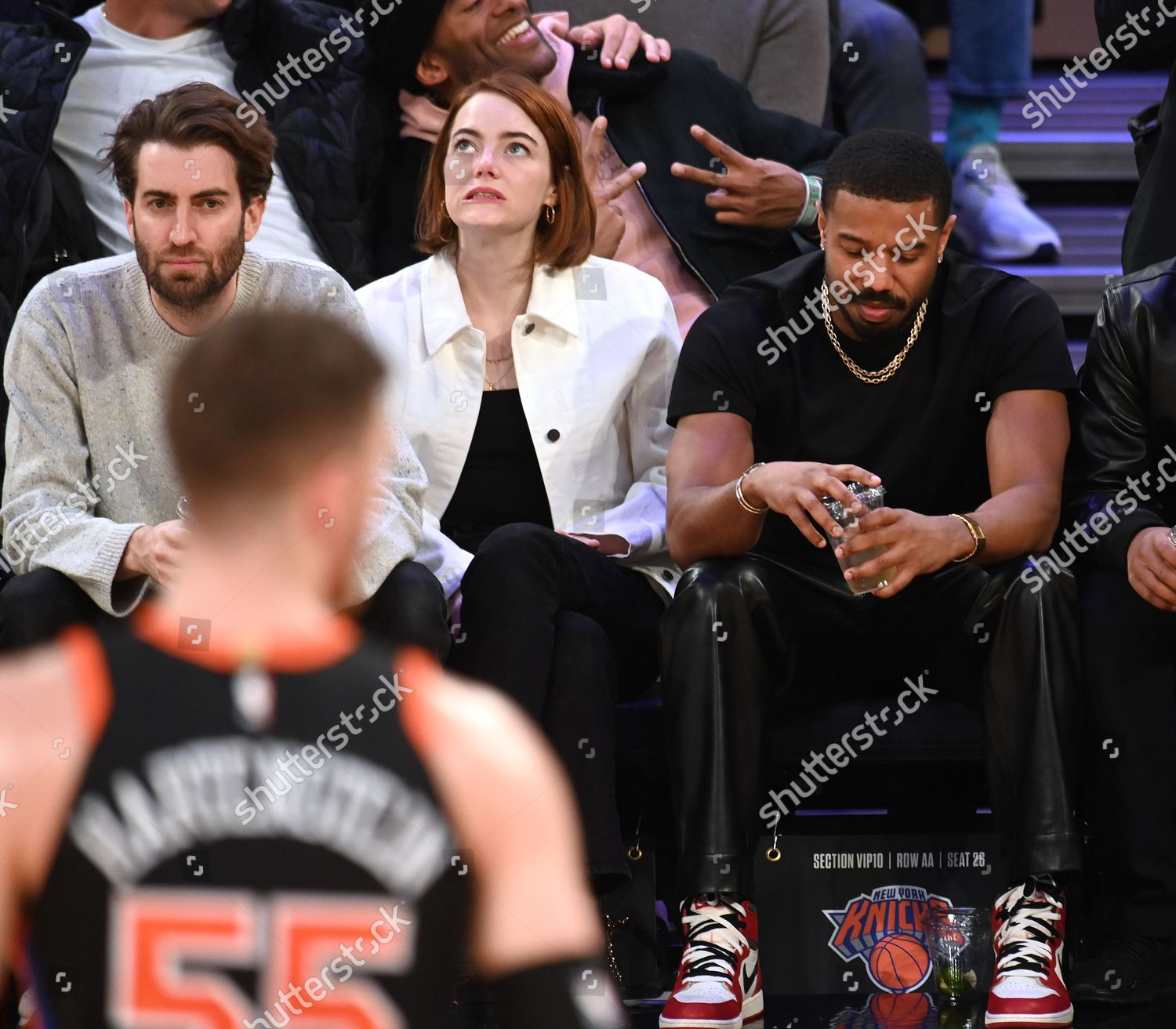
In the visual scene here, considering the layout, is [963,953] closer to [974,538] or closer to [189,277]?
[974,538]

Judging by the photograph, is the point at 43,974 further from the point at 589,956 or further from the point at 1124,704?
the point at 1124,704

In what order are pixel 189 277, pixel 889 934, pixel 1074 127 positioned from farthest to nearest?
pixel 1074 127
pixel 189 277
pixel 889 934

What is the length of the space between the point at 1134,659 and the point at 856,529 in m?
0.49

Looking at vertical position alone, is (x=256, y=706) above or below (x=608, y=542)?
below

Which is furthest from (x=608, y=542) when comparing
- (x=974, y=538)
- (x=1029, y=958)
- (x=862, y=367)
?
(x=1029, y=958)

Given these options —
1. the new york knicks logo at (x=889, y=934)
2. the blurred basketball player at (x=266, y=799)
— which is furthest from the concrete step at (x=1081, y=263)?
the blurred basketball player at (x=266, y=799)

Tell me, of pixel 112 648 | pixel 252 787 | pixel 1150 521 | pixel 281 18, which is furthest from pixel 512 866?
pixel 281 18

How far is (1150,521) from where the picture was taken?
269 cm

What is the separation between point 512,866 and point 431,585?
1489mm

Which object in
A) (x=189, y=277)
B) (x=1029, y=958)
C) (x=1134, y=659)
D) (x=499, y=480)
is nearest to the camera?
(x=1029, y=958)

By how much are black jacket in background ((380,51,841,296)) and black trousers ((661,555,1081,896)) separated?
1.02 metres

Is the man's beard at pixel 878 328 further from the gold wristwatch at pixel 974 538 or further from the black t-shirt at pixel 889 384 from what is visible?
the gold wristwatch at pixel 974 538

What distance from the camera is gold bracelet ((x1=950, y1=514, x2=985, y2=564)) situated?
8.48 ft

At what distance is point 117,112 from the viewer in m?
3.50
